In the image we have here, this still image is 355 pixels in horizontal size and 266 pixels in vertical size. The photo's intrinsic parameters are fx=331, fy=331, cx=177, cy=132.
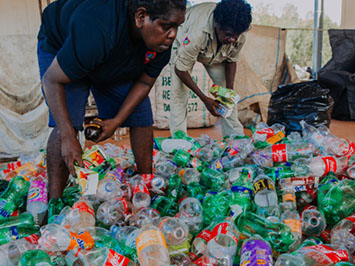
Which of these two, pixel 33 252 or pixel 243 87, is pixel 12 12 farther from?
pixel 33 252

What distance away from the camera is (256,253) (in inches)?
43.6

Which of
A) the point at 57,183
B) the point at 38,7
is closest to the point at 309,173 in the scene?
the point at 57,183

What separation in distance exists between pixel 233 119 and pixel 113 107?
156cm

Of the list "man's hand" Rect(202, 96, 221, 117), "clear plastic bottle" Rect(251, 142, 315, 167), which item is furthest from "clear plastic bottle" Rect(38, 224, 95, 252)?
"man's hand" Rect(202, 96, 221, 117)

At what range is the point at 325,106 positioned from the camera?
3406 mm

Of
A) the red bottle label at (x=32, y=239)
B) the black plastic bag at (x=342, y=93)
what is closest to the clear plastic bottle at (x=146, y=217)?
the red bottle label at (x=32, y=239)

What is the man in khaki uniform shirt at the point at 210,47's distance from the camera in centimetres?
232

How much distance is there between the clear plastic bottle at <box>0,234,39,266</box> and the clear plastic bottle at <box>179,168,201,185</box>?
3.21ft

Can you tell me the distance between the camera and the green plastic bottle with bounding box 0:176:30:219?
5.57 feet

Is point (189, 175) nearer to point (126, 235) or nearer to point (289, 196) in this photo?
point (289, 196)

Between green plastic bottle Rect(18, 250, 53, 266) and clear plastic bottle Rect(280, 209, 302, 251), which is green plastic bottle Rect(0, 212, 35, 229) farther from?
clear plastic bottle Rect(280, 209, 302, 251)

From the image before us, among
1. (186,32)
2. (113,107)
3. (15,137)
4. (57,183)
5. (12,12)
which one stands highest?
(12,12)

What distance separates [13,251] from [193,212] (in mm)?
757

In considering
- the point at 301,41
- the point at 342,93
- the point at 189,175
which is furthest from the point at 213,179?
the point at 301,41
